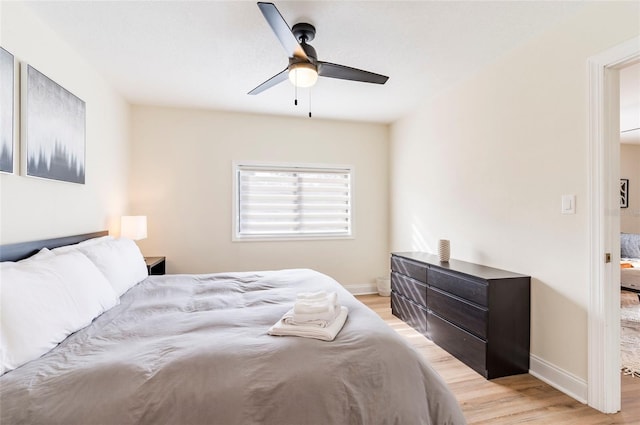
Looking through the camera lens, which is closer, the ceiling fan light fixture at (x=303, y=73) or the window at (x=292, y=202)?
the ceiling fan light fixture at (x=303, y=73)

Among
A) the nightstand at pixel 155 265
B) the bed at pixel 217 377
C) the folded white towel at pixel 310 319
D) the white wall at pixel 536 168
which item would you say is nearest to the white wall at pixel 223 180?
the nightstand at pixel 155 265

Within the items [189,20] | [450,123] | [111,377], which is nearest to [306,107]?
[450,123]

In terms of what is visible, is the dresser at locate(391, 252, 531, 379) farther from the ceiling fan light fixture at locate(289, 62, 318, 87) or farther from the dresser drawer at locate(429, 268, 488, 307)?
the ceiling fan light fixture at locate(289, 62, 318, 87)

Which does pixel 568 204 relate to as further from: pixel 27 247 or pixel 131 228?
pixel 131 228

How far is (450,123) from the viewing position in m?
3.47

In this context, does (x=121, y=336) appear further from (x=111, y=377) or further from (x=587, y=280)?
(x=587, y=280)

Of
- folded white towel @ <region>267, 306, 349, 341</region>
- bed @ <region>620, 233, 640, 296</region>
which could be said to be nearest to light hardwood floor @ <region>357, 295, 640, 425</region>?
folded white towel @ <region>267, 306, 349, 341</region>

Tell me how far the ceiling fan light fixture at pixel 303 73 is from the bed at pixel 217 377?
1.53 m

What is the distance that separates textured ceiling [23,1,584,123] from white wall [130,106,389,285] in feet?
2.14

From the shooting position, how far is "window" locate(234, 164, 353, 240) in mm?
4434

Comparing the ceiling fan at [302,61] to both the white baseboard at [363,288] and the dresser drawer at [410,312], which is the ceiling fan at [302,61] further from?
the white baseboard at [363,288]

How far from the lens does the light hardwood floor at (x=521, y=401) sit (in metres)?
1.93

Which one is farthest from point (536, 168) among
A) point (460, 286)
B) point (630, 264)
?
point (630, 264)

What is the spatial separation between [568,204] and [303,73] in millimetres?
1999
